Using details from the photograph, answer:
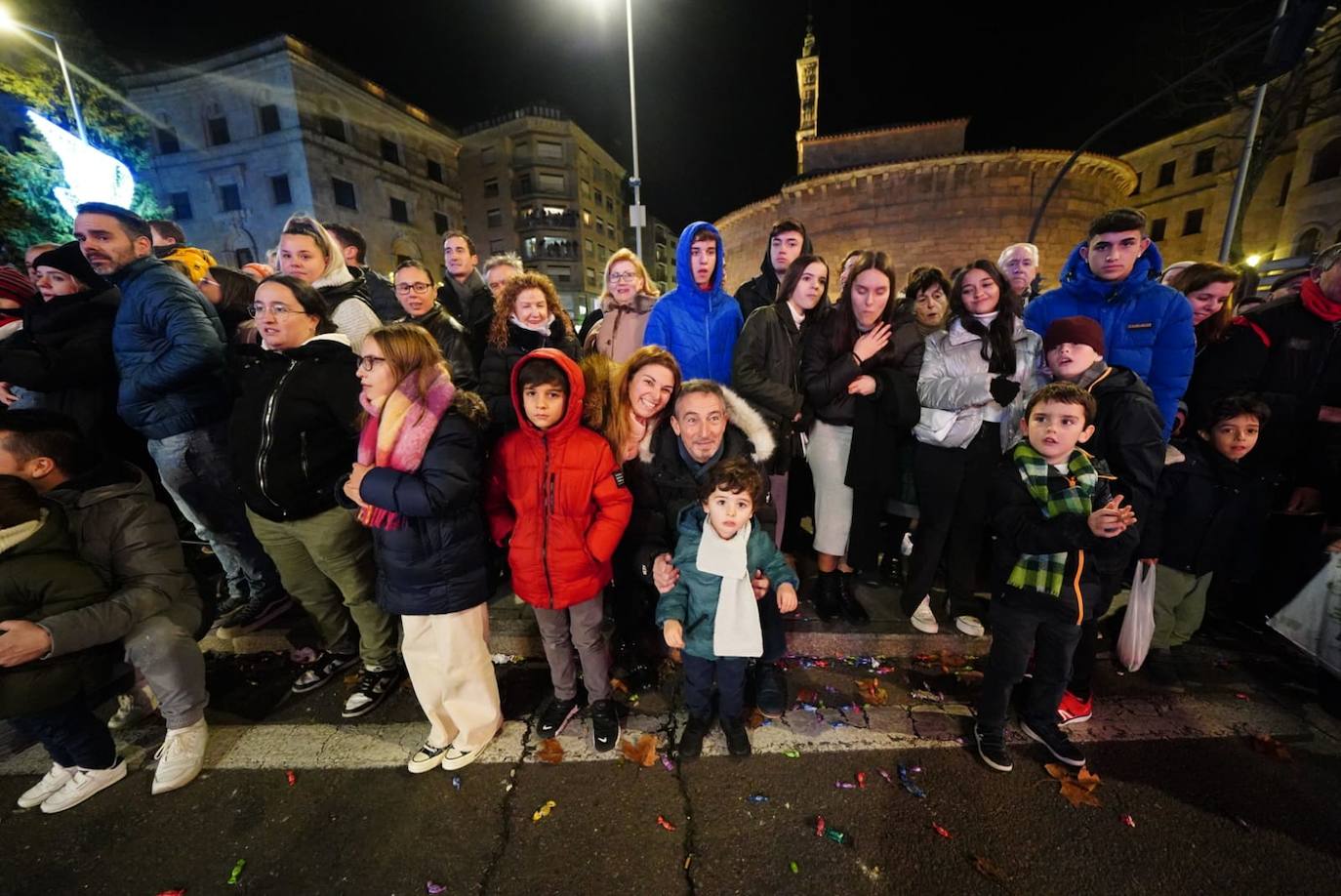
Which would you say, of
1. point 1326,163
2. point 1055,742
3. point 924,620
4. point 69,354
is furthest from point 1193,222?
point 69,354

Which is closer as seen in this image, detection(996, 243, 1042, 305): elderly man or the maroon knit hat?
the maroon knit hat

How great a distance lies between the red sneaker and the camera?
297 cm

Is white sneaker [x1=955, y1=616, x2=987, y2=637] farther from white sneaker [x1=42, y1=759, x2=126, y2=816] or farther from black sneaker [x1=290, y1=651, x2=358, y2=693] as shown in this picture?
white sneaker [x1=42, y1=759, x2=126, y2=816]

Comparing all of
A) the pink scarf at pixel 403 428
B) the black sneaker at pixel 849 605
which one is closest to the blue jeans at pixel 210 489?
the pink scarf at pixel 403 428

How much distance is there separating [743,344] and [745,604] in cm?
184

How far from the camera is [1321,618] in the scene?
296 centimetres

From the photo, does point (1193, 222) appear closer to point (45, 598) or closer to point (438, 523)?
point (438, 523)

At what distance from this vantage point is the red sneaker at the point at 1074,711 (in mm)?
2967

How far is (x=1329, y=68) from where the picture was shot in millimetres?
20047

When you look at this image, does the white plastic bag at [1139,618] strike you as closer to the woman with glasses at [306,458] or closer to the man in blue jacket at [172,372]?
the woman with glasses at [306,458]

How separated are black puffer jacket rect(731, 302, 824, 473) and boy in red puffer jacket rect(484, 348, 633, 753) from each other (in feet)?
4.05

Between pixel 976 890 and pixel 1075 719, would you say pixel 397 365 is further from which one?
pixel 1075 719

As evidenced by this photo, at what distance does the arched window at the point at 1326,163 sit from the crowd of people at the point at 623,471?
100ft

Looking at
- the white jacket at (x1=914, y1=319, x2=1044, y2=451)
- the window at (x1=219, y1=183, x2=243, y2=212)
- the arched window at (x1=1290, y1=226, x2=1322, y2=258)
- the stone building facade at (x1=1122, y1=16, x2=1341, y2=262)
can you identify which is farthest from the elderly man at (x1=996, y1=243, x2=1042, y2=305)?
the window at (x1=219, y1=183, x2=243, y2=212)
